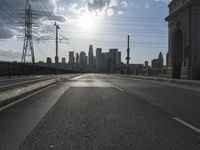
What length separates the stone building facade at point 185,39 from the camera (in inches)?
1848

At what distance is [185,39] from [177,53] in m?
4.87

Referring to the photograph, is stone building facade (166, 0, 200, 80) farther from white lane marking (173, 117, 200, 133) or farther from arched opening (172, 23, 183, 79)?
white lane marking (173, 117, 200, 133)

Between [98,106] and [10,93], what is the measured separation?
436cm

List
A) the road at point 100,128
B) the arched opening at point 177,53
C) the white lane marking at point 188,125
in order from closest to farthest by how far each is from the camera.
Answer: the road at point 100,128 < the white lane marking at point 188,125 < the arched opening at point 177,53

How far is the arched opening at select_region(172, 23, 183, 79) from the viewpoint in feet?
170

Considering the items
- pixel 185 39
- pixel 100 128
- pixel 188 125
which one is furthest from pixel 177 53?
pixel 100 128

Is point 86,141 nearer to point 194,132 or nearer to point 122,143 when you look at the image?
point 122,143

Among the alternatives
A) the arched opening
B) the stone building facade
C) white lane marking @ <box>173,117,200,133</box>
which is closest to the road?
white lane marking @ <box>173,117,200,133</box>

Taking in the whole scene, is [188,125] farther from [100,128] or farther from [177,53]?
[177,53]

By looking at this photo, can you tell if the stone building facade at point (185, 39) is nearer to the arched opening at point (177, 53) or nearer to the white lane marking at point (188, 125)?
the arched opening at point (177, 53)

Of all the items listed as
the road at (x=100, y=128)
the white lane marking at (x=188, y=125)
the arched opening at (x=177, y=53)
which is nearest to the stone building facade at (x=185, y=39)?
the arched opening at (x=177, y=53)

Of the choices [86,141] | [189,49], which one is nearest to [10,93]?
[86,141]

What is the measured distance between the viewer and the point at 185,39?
49375 millimetres

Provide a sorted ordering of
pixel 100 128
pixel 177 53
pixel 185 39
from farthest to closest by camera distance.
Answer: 1. pixel 177 53
2. pixel 185 39
3. pixel 100 128
